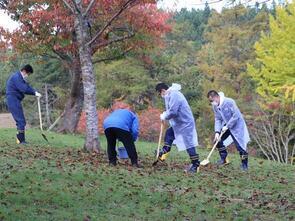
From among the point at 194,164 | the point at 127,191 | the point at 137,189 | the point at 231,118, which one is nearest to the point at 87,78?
the point at 194,164

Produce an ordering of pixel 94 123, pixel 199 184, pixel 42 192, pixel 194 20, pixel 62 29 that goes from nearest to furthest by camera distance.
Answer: pixel 42 192 → pixel 199 184 → pixel 94 123 → pixel 62 29 → pixel 194 20

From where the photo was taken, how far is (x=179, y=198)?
8531mm

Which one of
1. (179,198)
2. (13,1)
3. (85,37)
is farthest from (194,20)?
(179,198)

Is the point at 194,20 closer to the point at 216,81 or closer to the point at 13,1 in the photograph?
the point at 216,81

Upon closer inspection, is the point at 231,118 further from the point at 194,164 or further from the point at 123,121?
the point at 123,121

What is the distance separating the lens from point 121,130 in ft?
34.1

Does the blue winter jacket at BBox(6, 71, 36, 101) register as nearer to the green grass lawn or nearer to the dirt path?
the green grass lawn

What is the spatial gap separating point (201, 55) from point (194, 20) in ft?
67.5

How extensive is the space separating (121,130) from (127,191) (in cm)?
206

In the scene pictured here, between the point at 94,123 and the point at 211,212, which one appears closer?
the point at 211,212

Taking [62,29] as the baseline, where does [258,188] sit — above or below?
below

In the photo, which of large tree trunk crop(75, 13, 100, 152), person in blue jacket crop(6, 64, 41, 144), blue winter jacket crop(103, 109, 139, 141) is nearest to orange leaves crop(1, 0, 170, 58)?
large tree trunk crop(75, 13, 100, 152)

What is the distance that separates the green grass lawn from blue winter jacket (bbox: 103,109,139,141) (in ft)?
2.53

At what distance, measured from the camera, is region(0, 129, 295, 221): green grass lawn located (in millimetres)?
7332
